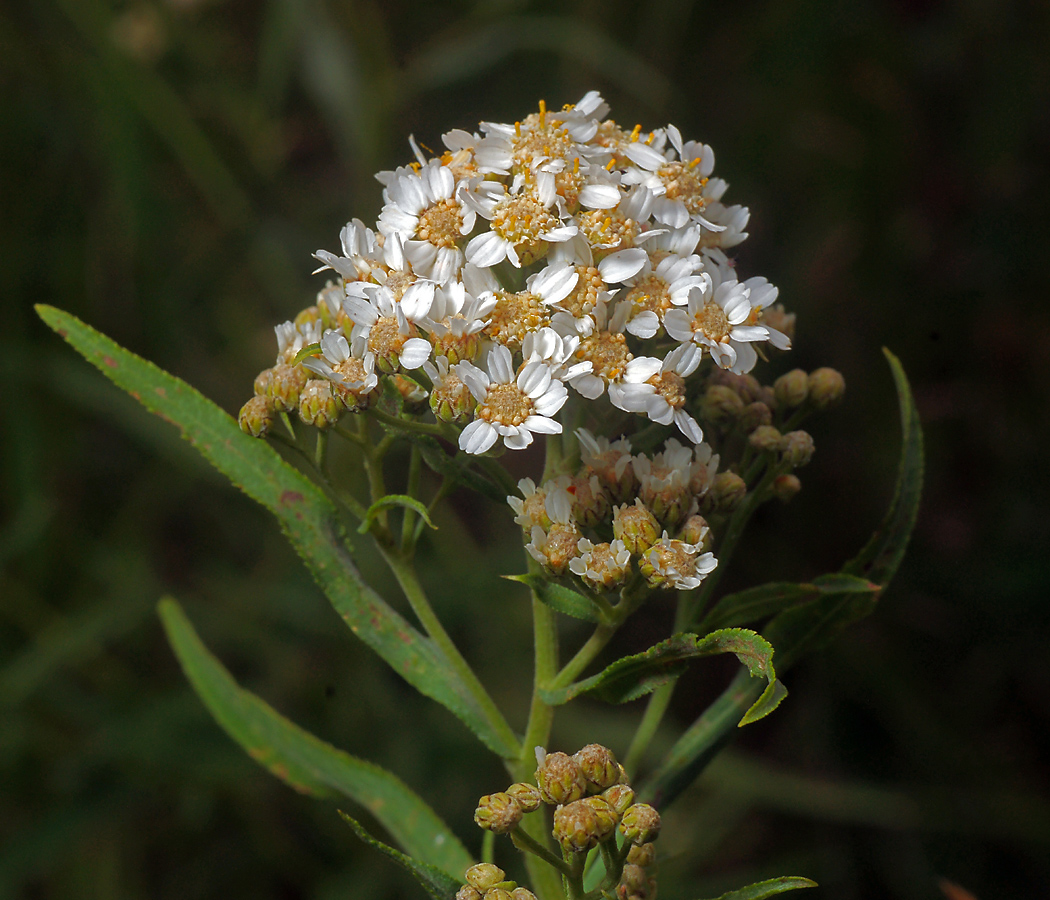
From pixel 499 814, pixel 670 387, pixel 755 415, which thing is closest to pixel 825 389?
pixel 755 415

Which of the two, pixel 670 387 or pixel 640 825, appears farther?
pixel 670 387

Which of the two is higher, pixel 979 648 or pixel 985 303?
pixel 985 303

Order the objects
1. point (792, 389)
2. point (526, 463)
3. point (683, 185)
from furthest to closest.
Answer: point (526, 463) → point (792, 389) → point (683, 185)

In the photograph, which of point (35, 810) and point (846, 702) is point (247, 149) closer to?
point (35, 810)

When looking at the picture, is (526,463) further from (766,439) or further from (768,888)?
(768,888)

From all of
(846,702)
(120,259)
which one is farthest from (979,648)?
(120,259)

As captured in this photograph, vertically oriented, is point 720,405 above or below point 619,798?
above

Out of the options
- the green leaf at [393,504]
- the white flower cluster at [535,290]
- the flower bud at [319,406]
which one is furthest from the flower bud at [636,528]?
the flower bud at [319,406]
